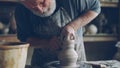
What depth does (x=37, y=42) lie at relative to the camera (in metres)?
1.66

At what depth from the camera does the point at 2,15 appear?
99.7 inches

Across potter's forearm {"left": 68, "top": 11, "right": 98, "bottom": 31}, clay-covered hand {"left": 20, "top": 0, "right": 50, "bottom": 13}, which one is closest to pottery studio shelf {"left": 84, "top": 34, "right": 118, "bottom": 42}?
potter's forearm {"left": 68, "top": 11, "right": 98, "bottom": 31}

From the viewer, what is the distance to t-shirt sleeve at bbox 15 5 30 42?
1.65 metres

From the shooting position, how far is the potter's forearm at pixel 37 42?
1645 mm

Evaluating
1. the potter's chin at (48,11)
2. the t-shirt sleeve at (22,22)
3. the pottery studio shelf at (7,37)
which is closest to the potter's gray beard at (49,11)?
the potter's chin at (48,11)

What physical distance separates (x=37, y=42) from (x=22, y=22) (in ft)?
0.50

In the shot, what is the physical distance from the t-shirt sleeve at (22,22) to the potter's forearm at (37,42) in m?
0.05

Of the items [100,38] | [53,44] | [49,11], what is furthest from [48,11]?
[100,38]

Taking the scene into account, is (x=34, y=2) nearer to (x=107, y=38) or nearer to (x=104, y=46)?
(x=107, y=38)

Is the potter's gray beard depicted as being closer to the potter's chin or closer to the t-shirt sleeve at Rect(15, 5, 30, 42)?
the potter's chin

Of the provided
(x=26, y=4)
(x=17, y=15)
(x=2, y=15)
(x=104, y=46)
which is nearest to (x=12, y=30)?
(x=2, y=15)

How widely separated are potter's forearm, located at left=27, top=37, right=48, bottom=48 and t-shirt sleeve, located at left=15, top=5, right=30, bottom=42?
0.15ft

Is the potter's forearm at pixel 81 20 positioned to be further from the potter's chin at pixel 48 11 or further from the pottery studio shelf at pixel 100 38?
the pottery studio shelf at pixel 100 38

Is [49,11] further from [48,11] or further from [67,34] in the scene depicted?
[67,34]
